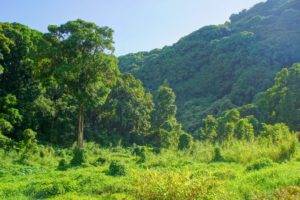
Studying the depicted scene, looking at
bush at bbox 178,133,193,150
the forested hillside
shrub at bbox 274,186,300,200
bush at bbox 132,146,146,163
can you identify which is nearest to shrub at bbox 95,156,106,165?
bush at bbox 132,146,146,163

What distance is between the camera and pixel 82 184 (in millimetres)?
16406

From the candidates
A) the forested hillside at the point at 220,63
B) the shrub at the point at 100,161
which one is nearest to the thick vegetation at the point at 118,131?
the shrub at the point at 100,161

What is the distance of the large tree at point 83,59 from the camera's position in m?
37.4

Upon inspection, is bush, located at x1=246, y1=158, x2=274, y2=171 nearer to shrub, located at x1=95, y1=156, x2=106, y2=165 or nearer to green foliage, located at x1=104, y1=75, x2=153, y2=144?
shrub, located at x1=95, y1=156, x2=106, y2=165

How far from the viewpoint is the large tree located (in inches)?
1471

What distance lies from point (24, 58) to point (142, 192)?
3257cm

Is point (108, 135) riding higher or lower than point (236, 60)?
lower

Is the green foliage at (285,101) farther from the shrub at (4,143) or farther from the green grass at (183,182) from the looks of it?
the green grass at (183,182)

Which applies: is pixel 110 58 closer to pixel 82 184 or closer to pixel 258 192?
pixel 82 184

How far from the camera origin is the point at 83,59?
37.5 m

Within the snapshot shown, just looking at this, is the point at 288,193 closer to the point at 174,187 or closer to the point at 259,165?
the point at 174,187

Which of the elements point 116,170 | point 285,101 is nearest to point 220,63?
point 285,101

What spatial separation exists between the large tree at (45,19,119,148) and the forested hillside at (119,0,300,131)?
4164 cm

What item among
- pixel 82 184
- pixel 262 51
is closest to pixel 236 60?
pixel 262 51
